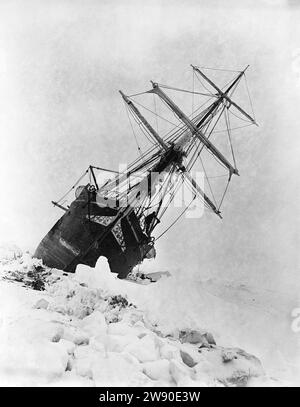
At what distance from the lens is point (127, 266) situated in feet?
30.0

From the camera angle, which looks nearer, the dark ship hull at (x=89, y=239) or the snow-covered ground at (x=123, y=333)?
the snow-covered ground at (x=123, y=333)

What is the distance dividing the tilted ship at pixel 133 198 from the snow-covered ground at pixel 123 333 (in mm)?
1165

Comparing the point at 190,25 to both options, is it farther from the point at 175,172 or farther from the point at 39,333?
the point at 39,333

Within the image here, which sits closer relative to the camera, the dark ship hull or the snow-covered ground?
the snow-covered ground

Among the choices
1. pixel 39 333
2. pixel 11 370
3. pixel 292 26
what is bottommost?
pixel 11 370

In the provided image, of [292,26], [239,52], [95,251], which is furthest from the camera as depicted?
[95,251]

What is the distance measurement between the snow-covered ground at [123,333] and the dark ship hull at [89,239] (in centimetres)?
104

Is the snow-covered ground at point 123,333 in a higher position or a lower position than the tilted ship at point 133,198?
lower

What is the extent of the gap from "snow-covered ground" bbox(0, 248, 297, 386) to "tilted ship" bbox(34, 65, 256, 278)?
1165 mm

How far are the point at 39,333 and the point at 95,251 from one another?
407cm

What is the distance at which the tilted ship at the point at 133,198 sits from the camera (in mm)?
8664

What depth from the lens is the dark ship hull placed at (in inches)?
337

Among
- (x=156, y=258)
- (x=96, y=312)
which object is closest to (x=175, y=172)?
(x=156, y=258)

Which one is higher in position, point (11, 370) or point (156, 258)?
point (156, 258)
